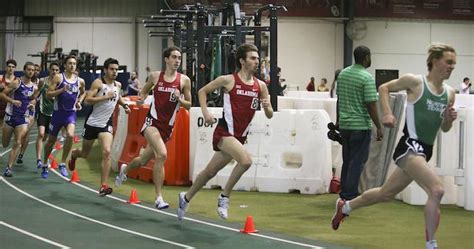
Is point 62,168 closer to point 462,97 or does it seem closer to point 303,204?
point 303,204

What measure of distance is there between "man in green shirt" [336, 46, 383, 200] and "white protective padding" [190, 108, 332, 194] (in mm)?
1935

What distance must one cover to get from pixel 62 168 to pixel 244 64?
569 cm

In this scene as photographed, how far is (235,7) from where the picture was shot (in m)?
15.7

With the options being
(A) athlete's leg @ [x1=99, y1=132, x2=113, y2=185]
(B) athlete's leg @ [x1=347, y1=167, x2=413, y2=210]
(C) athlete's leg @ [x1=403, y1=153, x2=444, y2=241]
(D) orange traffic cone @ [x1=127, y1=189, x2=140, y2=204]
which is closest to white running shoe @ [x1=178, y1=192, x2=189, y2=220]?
(D) orange traffic cone @ [x1=127, y1=189, x2=140, y2=204]

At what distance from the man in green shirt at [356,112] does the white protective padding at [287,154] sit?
1935mm

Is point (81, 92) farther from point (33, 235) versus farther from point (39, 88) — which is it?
point (33, 235)

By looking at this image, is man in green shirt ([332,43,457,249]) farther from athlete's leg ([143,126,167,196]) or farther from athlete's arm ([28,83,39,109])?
athlete's arm ([28,83,39,109])

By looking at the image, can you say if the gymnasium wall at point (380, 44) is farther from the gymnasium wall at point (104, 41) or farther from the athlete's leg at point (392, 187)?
the athlete's leg at point (392, 187)

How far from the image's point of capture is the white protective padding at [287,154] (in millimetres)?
11469

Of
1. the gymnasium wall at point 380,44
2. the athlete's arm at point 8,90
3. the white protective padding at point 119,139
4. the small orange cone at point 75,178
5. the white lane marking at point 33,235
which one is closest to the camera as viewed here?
the white lane marking at point 33,235

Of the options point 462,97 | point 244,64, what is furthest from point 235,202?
point 462,97

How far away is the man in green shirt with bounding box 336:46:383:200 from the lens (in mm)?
9266

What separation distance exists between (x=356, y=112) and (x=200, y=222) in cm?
229

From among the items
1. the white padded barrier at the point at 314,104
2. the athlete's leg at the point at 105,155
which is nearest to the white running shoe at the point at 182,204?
the athlete's leg at the point at 105,155
